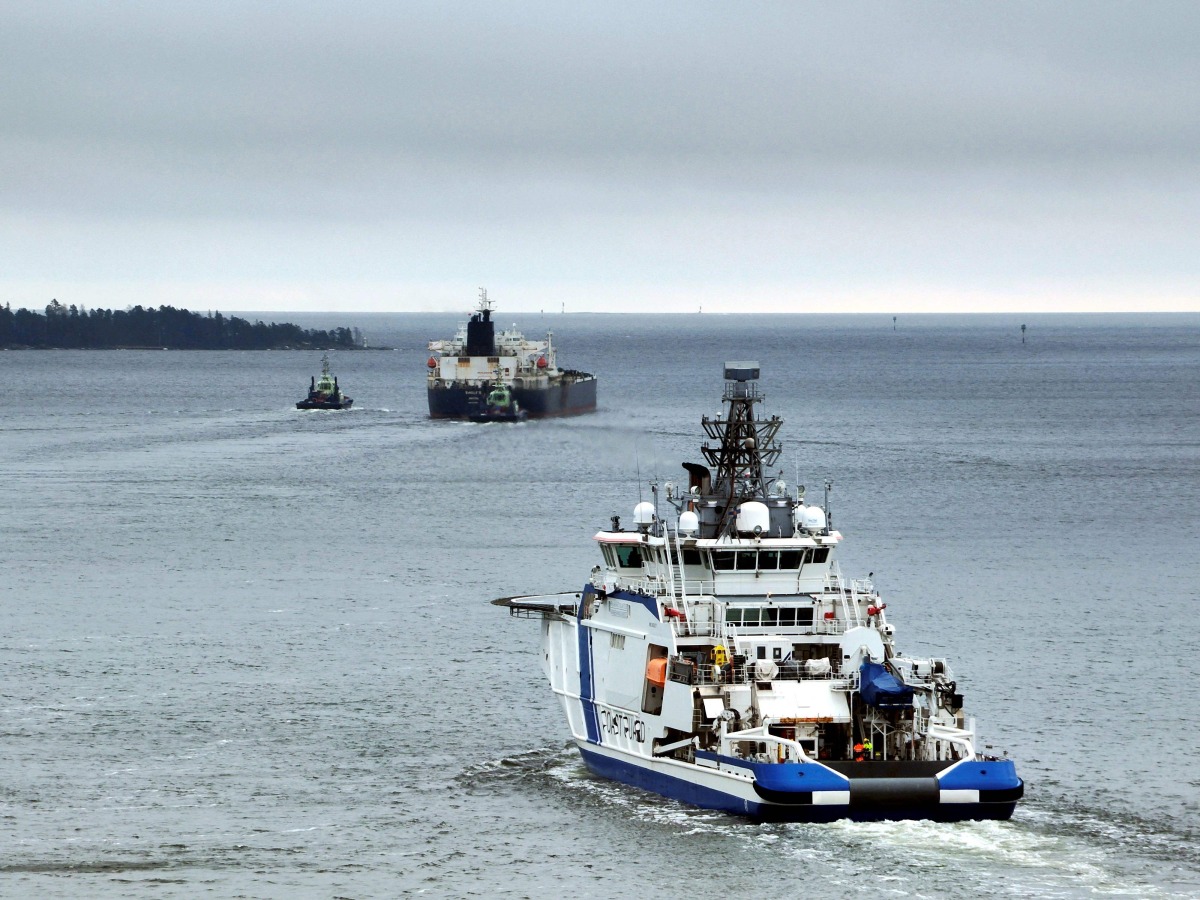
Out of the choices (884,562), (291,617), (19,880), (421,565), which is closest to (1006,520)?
(884,562)

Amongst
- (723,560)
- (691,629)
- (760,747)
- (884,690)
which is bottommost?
(760,747)

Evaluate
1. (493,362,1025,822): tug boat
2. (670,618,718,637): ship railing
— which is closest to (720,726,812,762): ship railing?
(493,362,1025,822): tug boat

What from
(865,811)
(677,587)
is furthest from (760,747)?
(677,587)

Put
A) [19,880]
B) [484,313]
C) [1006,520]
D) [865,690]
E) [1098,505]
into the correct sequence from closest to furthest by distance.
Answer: [19,880] < [865,690] < [1006,520] < [1098,505] < [484,313]

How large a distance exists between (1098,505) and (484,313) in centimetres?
9183

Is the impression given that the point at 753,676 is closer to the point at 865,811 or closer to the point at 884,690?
the point at 884,690

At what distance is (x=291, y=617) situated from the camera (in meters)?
70.1

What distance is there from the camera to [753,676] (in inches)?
1699

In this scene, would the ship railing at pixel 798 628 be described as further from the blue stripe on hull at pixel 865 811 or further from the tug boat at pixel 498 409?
the tug boat at pixel 498 409

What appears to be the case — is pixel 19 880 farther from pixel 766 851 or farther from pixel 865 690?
pixel 865 690

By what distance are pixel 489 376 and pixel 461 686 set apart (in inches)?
4880

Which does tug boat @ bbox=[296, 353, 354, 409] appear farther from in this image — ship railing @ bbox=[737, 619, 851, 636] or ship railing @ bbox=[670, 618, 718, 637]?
ship railing @ bbox=[670, 618, 718, 637]

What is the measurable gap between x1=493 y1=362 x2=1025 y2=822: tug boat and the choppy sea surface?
102 cm

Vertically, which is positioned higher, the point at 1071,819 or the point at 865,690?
the point at 865,690
